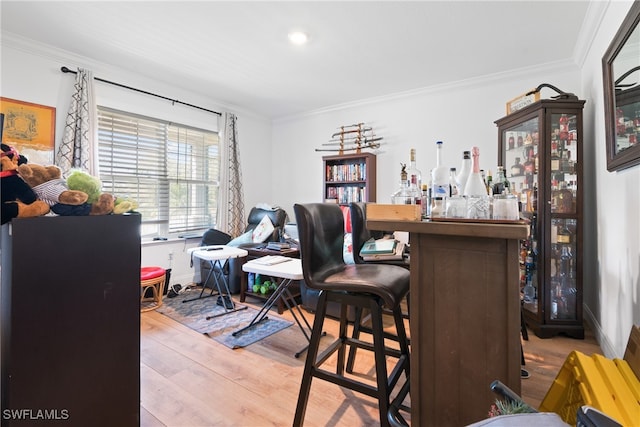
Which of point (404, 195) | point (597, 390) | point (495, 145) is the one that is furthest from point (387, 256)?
point (495, 145)

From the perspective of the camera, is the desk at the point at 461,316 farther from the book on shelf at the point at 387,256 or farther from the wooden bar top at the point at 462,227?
the book on shelf at the point at 387,256

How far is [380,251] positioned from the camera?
175 cm

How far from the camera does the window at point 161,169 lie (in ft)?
10.6

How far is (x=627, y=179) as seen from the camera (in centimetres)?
167

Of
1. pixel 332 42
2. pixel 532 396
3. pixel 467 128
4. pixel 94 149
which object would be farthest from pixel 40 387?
pixel 467 128

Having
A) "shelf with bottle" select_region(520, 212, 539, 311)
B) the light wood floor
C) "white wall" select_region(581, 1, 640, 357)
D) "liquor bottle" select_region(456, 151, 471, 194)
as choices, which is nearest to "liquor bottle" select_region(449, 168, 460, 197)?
"liquor bottle" select_region(456, 151, 471, 194)

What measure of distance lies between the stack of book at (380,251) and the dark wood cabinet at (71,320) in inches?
46.3

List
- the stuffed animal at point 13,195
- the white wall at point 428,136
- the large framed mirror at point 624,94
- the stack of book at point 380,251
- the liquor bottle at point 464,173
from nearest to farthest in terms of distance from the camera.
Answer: the stuffed animal at point 13,195 < the liquor bottle at point 464,173 < the large framed mirror at point 624,94 < the stack of book at point 380,251 < the white wall at point 428,136

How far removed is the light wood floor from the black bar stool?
1.18 ft

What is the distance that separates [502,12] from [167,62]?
3050 mm

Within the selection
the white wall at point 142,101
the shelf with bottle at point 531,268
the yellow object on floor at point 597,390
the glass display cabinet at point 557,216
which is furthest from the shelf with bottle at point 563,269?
the white wall at point 142,101

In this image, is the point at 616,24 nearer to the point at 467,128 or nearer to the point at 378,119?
the point at 467,128

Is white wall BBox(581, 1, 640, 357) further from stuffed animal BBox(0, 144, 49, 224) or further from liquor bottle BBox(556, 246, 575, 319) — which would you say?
stuffed animal BBox(0, 144, 49, 224)

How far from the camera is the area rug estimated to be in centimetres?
238
